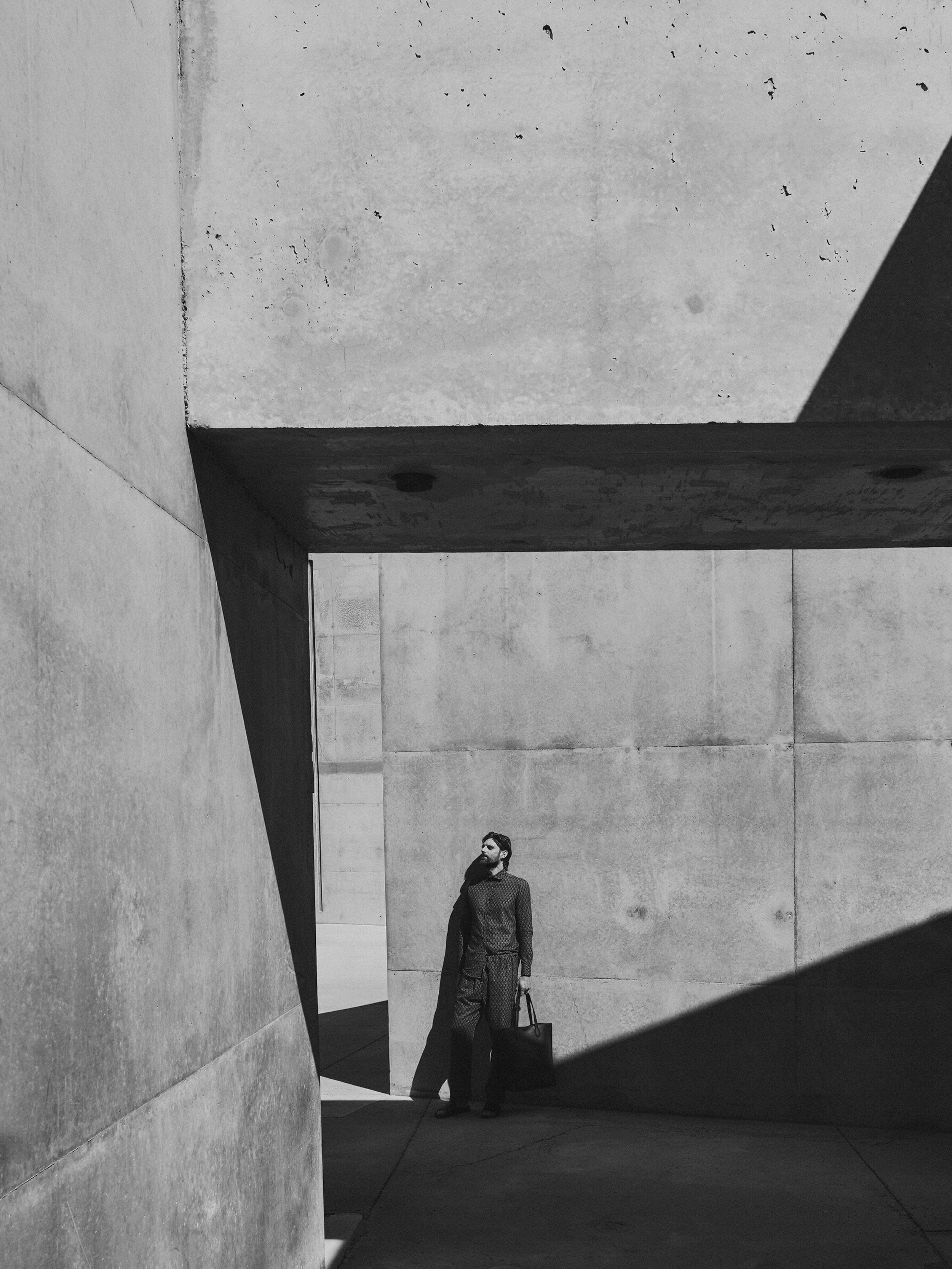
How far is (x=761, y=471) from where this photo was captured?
386cm

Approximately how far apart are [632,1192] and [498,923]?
73.4 inches

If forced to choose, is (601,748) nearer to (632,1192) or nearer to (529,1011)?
(529,1011)

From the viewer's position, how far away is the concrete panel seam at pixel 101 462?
2.20 m

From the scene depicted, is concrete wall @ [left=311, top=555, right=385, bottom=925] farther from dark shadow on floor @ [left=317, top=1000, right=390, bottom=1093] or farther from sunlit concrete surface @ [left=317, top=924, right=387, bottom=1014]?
dark shadow on floor @ [left=317, top=1000, right=390, bottom=1093]

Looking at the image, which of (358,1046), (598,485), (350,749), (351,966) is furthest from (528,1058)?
(350,749)

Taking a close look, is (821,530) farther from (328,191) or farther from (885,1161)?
(885,1161)

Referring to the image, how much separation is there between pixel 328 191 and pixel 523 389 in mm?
768

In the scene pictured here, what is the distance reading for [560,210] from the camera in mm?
3271

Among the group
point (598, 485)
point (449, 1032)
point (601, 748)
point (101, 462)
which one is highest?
point (598, 485)

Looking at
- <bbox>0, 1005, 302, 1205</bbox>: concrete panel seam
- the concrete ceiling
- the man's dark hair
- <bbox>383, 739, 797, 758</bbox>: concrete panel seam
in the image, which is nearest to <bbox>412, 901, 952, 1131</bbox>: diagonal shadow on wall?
the man's dark hair

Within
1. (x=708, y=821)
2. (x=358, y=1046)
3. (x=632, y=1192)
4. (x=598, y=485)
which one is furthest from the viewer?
(x=358, y=1046)

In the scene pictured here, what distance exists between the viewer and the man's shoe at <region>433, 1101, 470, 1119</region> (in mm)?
7543

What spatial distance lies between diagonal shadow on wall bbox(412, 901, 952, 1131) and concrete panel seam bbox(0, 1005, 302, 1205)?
431cm

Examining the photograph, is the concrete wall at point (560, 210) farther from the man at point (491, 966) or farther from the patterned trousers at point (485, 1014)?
the patterned trousers at point (485, 1014)
